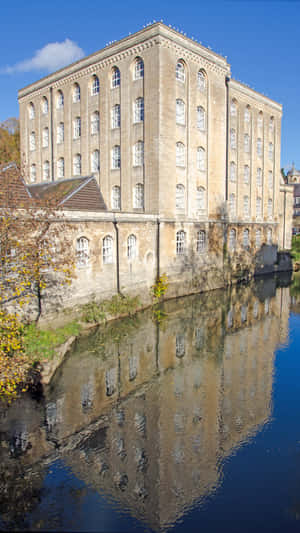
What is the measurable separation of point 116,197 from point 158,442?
2158 centimetres

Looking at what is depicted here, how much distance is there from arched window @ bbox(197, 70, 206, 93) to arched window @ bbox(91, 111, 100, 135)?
26.3 ft

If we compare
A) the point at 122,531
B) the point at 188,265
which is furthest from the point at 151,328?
the point at 122,531

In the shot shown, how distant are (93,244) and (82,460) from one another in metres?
12.4

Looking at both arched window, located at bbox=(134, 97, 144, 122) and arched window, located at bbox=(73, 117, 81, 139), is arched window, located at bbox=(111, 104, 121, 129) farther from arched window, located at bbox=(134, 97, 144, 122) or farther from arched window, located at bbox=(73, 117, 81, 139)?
arched window, located at bbox=(73, 117, 81, 139)

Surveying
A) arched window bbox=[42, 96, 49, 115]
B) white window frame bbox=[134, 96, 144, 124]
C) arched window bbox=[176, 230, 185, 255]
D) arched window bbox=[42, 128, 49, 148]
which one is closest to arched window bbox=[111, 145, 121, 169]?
white window frame bbox=[134, 96, 144, 124]

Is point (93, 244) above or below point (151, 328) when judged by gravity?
above

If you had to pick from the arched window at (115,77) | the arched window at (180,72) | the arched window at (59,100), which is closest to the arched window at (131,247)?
the arched window at (180,72)

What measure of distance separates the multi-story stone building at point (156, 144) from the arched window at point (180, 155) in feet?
0.47

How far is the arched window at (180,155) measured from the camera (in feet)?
88.0

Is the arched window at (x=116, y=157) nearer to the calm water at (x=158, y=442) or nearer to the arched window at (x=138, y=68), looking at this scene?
the arched window at (x=138, y=68)

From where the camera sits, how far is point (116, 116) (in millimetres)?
28219

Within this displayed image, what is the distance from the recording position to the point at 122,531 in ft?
22.7

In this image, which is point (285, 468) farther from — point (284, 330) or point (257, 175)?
point (257, 175)

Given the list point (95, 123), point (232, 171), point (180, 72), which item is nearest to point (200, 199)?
point (232, 171)
